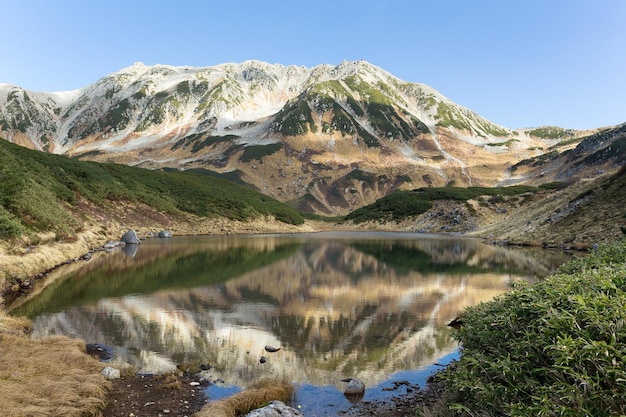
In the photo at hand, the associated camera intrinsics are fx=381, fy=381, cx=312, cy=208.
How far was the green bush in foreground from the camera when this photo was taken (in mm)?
7215

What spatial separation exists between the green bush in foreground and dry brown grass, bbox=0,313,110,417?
11670mm

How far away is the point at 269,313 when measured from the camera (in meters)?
28.4

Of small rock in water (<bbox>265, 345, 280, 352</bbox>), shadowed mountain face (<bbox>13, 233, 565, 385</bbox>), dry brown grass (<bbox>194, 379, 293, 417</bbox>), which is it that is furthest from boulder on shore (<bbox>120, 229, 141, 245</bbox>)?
dry brown grass (<bbox>194, 379, 293, 417</bbox>)

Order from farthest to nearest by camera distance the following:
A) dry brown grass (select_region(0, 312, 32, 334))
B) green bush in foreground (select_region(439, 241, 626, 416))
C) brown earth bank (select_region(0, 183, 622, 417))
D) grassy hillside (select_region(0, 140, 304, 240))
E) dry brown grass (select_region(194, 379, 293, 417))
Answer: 1. grassy hillside (select_region(0, 140, 304, 240))
2. dry brown grass (select_region(0, 312, 32, 334))
3. brown earth bank (select_region(0, 183, 622, 417))
4. dry brown grass (select_region(194, 379, 293, 417))
5. green bush in foreground (select_region(439, 241, 626, 416))

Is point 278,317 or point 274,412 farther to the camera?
point 278,317

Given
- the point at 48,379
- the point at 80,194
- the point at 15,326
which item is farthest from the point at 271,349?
the point at 80,194

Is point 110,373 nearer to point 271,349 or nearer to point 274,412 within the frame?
point 271,349

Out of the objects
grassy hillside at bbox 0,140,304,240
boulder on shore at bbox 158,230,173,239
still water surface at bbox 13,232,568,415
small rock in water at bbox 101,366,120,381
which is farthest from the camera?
boulder on shore at bbox 158,230,173,239

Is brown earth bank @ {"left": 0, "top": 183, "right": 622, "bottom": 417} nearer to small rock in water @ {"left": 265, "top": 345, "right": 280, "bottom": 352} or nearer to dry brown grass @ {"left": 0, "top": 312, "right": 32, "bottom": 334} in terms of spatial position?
dry brown grass @ {"left": 0, "top": 312, "right": 32, "bottom": 334}

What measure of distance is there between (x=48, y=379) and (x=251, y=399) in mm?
7429

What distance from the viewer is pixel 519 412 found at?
7.62m

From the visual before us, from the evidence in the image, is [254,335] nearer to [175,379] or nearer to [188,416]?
[175,379]

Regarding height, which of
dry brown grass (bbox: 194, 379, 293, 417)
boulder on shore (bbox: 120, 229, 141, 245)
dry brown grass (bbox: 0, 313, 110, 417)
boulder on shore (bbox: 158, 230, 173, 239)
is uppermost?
dry brown grass (bbox: 0, 313, 110, 417)

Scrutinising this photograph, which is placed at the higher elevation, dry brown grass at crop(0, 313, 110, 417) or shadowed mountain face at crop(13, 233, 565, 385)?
dry brown grass at crop(0, 313, 110, 417)
